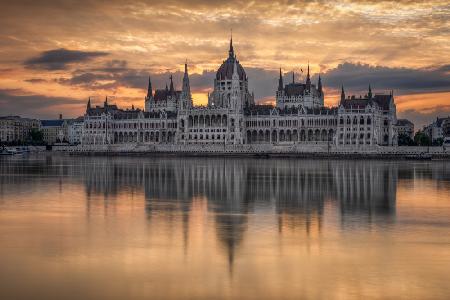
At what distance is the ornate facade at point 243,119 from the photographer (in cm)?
12538

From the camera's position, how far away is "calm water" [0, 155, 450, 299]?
15.0 metres

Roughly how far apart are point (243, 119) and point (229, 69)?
57.6 ft

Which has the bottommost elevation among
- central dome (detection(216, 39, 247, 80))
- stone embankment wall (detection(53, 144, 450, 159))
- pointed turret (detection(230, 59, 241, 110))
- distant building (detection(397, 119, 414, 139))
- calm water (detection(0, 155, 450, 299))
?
calm water (detection(0, 155, 450, 299))

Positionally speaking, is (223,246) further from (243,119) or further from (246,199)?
(243,119)

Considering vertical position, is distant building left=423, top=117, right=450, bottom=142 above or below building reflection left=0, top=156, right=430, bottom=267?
above

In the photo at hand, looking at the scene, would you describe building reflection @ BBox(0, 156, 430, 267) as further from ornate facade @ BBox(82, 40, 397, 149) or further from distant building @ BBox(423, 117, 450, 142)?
distant building @ BBox(423, 117, 450, 142)

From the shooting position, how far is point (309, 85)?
147000 millimetres

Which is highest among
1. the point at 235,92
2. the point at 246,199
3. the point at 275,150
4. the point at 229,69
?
the point at 229,69

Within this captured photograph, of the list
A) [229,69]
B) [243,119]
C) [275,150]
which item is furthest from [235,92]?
[275,150]

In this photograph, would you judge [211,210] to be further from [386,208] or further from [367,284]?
[367,284]

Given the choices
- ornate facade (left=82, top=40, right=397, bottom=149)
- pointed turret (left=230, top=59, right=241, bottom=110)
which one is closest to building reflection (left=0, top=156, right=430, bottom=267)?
ornate facade (left=82, top=40, right=397, bottom=149)

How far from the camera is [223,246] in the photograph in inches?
783

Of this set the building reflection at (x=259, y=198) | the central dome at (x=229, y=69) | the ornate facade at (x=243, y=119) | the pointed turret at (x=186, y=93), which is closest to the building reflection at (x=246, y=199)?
the building reflection at (x=259, y=198)

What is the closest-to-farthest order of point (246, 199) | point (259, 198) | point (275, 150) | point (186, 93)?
point (246, 199), point (259, 198), point (275, 150), point (186, 93)
